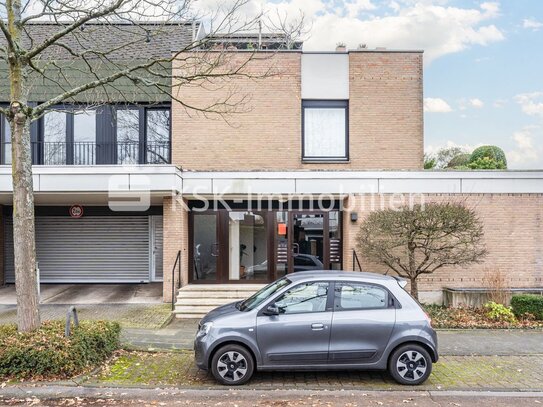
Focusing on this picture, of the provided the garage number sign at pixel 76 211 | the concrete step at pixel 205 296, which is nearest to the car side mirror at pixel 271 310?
the concrete step at pixel 205 296

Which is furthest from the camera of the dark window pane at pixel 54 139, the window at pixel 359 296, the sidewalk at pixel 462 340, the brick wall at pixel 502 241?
the dark window pane at pixel 54 139

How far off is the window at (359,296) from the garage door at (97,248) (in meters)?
10.2

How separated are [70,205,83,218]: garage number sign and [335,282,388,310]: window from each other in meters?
11.0

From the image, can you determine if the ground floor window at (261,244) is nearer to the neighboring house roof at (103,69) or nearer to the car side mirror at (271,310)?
the neighboring house roof at (103,69)

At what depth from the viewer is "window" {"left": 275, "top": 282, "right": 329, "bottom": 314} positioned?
6652 millimetres

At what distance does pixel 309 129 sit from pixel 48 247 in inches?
369

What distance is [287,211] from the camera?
13211mm

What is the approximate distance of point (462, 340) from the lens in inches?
359

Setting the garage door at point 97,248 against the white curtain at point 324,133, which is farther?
the garage door at point 97,248

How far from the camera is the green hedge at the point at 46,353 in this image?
636 cm

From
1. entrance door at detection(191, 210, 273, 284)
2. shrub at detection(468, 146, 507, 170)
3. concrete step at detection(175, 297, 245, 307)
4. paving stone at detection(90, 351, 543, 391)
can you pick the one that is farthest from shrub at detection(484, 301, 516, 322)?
shrub at detection(468, 146, 507, 170)

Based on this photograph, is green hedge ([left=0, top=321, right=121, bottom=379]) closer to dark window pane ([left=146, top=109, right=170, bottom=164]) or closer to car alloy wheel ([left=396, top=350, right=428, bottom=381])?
car alloy wheel ([left=396, top=350, right=428, bottom=381])

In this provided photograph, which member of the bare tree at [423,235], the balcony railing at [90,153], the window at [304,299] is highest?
the balcony railing at [90,153]

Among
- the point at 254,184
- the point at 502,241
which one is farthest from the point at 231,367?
the point at 502,241
